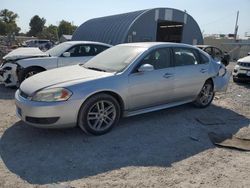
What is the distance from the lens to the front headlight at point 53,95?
14.8 ft

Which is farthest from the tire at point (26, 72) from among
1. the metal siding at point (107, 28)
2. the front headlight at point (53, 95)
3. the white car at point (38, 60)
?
the metal siding at point (107, 28)

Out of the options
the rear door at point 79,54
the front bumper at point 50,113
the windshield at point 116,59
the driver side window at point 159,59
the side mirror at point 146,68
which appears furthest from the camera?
the rear door at point 79,54

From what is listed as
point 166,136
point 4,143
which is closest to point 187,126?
point 166,136

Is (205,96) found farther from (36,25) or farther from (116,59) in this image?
(36,25)

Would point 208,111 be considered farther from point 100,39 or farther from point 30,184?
point 100,39

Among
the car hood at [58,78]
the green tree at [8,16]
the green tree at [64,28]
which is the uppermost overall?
the green tree at [8,16]

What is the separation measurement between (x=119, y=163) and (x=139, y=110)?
5.37 feet

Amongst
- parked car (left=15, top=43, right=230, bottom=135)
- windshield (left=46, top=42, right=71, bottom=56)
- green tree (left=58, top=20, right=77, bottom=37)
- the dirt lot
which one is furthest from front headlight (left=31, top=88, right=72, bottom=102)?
green tree (left=58, top=20, right=77, bottom=37)

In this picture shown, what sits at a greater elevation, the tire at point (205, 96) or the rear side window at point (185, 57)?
the rear side window at point (185, 57)

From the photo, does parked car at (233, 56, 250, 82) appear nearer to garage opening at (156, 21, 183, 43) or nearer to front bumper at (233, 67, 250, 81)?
front bumper at (233, 67, 250, 81)

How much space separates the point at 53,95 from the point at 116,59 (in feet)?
5.28

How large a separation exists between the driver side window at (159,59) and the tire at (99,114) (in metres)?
1.04

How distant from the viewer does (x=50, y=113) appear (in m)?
4.45

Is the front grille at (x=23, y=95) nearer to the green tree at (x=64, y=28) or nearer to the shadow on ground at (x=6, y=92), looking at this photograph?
the shadow on ground at (x=6, y=92)
